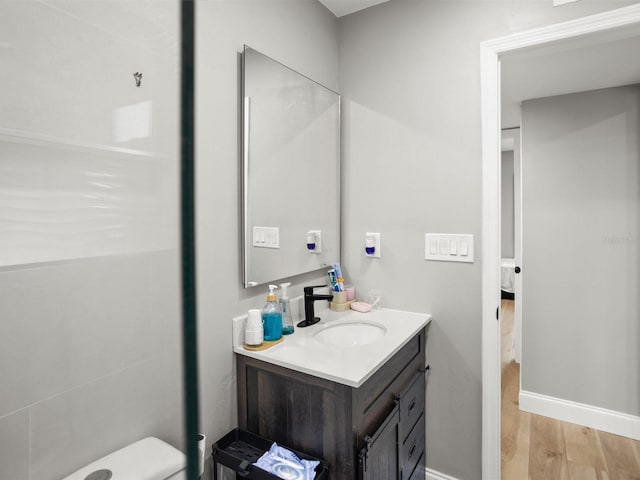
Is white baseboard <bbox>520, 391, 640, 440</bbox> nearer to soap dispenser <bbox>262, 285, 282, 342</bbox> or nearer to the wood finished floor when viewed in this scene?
the wood finished floor

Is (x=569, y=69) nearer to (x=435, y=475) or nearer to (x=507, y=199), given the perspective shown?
(x=435, y=475)

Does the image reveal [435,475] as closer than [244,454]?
No

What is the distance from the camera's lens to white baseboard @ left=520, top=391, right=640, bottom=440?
218cm

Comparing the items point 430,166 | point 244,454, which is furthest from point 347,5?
point 244,454

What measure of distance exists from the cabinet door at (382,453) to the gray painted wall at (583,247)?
5.32ft

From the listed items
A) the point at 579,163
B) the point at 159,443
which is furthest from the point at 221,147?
the point at 579,163

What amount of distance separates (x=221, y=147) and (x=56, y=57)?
2.40 feet

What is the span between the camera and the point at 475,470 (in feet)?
5.20

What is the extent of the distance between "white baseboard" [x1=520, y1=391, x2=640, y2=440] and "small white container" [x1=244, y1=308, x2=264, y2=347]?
214 centimetres

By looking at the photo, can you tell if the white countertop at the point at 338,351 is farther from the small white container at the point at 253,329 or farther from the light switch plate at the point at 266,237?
the light switch plate at the point at 266,237

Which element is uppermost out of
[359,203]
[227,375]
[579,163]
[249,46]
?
[249,46]

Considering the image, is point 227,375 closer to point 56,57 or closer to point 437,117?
point 56,57

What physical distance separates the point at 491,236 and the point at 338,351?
0.82 meters

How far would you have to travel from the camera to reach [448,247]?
5.33ft
